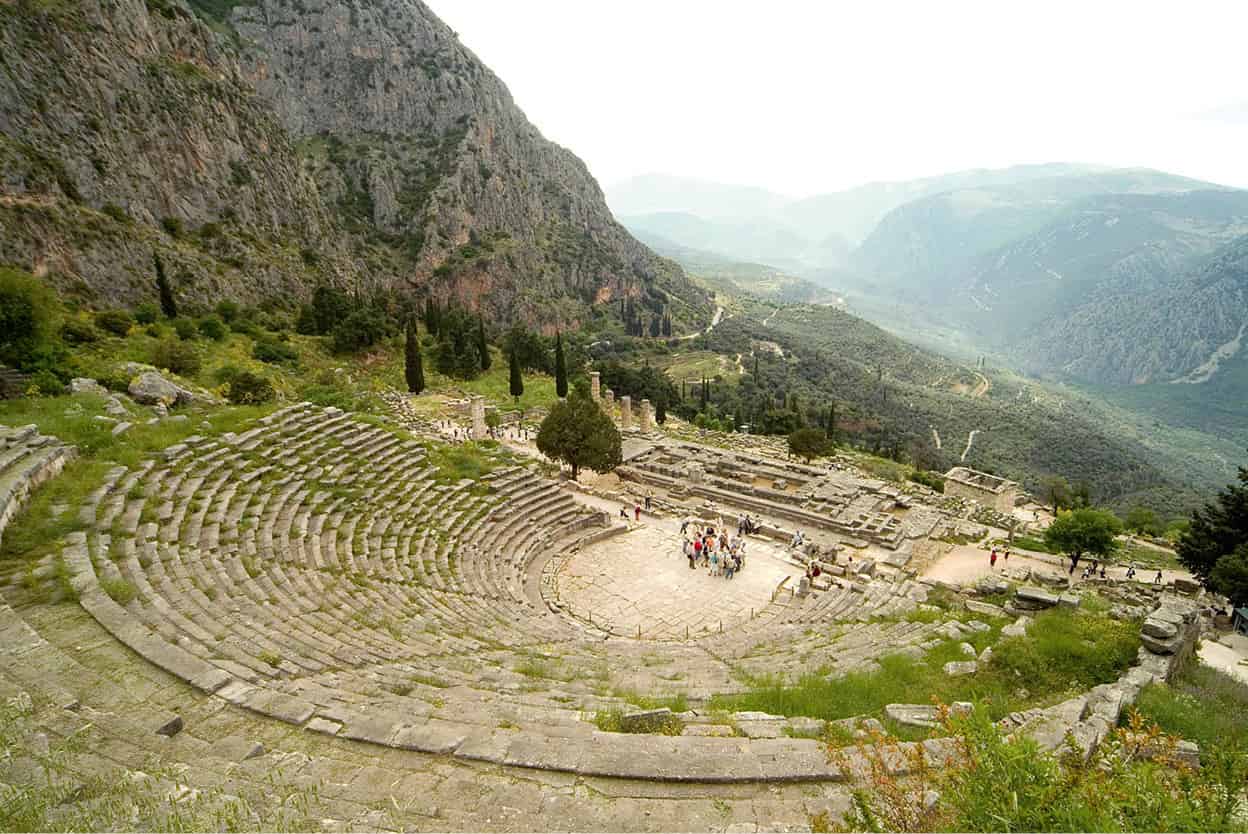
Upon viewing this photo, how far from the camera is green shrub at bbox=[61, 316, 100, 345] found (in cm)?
2623

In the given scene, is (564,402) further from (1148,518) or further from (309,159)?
(309,159)

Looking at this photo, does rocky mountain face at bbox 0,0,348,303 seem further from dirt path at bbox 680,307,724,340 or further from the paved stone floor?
dirt path at bbox 680,307,724,340

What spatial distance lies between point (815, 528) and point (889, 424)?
59.8 m

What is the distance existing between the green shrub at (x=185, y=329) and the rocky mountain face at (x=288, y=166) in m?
12.9

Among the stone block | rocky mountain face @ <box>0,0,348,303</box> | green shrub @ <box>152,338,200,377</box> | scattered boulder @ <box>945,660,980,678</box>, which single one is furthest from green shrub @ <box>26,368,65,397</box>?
rocky mountain face @ <box>0,0,348,303</box>

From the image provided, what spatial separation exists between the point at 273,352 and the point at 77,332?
13.4 m

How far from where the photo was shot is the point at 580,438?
29.4 m

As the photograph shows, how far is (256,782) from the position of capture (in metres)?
5.98

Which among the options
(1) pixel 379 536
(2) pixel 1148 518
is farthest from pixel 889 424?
(1) pixel 379 536

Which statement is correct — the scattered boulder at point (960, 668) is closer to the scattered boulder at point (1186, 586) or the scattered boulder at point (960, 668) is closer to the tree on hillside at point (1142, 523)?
the scattered boulder at point (1186, 586)

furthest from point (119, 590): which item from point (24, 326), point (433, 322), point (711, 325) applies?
point (711, 325)

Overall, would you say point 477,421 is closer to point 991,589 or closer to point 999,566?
point 991,589

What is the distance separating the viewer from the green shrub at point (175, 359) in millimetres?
27359

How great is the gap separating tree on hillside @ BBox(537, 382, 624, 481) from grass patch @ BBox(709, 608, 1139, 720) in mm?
19649
